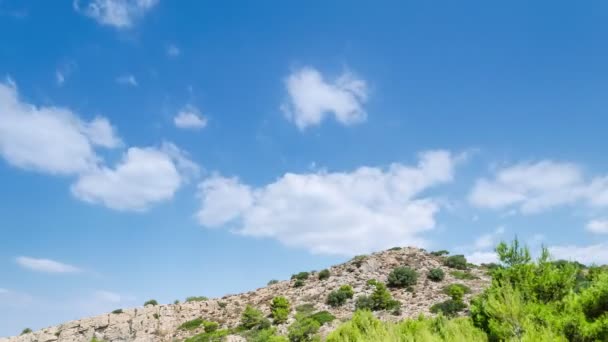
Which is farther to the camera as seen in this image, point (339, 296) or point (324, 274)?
point (324, 274)

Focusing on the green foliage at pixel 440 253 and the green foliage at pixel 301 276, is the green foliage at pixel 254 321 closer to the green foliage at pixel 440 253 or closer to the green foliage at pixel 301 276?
the green foliage at pixel 301 276

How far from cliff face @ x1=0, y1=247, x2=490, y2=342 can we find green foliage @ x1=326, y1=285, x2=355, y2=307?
567mm

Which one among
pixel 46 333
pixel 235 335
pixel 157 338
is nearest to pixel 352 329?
pixel 235 335

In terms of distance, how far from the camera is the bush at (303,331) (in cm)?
3294

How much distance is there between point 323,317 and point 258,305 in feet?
38.1

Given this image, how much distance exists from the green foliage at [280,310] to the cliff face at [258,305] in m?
0.63

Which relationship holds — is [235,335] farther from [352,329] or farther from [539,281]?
[539,281]

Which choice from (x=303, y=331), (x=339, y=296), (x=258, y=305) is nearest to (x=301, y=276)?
(x=258, y=305)

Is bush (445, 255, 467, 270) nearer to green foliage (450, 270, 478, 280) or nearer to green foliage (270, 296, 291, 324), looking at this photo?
green foliage (450, 270, 478, 280)

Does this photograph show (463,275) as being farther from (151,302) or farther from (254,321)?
(151,302)

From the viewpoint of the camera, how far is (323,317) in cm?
3834

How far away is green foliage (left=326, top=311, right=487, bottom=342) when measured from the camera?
59.9ft

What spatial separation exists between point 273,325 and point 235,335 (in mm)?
3523

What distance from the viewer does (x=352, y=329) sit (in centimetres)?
2159
